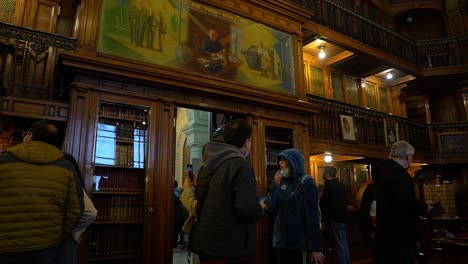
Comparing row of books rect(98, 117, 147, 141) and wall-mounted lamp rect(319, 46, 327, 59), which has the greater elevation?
wall-mounted lamp rect(319, 46, 327, 59)

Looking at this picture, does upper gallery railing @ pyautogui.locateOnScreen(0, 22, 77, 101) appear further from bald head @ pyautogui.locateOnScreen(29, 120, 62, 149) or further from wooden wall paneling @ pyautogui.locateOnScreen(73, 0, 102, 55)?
bald head @ pyautogui.locateOnScreen(29, 120, 62, 149)

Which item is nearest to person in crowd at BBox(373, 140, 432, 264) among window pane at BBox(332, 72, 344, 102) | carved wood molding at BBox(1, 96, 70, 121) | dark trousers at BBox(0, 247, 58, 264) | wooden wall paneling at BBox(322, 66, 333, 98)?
dark trousers at BBox(0, 247, 58, 264)

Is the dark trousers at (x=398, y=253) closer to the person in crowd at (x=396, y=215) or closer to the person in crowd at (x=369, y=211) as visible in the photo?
the person in crowd at (x=396, y=215)

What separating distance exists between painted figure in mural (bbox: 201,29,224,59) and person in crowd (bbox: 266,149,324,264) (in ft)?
8.94

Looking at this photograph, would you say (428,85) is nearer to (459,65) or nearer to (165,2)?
(459,65)

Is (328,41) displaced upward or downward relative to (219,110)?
upward

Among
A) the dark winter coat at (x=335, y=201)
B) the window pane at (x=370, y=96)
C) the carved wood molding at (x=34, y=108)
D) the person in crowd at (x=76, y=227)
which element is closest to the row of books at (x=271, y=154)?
the dark winter coat at (x=335, y=201)

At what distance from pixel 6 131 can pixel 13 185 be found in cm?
313

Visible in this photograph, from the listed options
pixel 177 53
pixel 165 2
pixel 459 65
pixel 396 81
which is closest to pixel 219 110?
pixel 177 53

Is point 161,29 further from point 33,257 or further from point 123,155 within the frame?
point 33,257

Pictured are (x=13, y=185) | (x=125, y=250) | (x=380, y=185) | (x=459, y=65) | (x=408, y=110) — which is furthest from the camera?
(x=408, y=110)

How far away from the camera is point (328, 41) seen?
7535mm

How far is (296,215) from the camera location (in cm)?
271

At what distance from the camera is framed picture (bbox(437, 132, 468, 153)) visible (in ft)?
29.0
